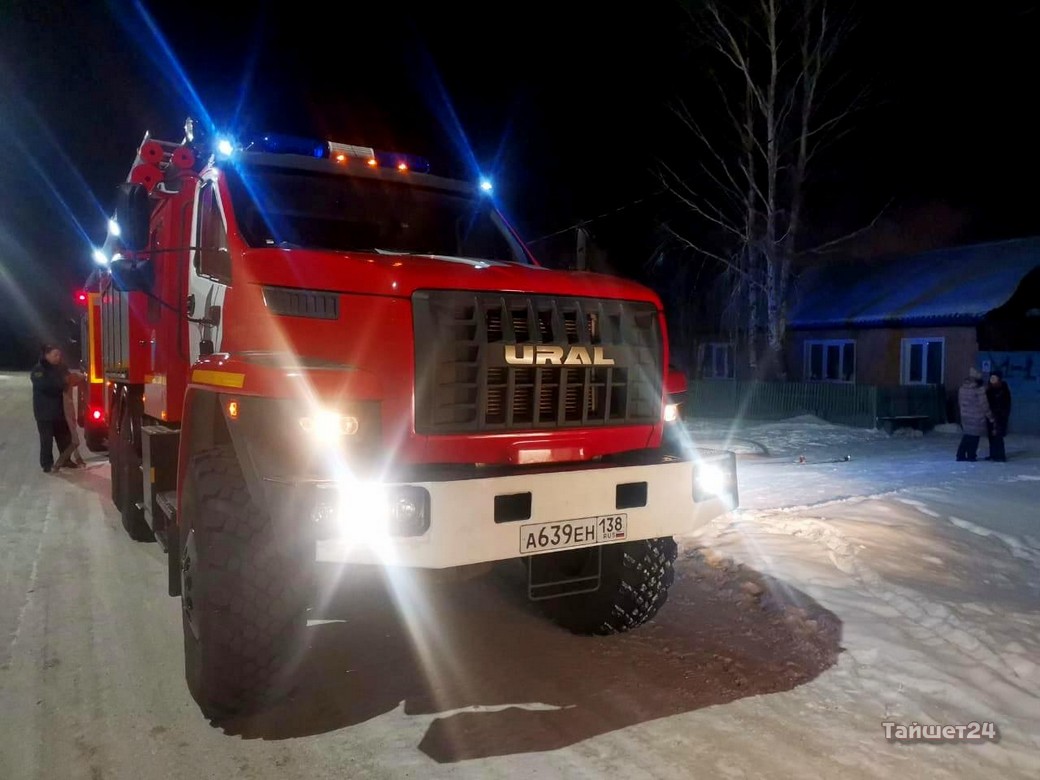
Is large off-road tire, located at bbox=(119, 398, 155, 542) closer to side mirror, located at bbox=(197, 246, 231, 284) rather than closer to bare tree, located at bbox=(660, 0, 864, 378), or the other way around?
side mirror, located at bbox=(197, 246, 231, 284)

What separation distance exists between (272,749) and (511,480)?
1559 mm

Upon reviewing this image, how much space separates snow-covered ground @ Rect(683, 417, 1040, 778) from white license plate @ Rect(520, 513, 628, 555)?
99cm

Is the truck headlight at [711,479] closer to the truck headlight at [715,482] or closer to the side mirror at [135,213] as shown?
the truck headlight at [715,482]

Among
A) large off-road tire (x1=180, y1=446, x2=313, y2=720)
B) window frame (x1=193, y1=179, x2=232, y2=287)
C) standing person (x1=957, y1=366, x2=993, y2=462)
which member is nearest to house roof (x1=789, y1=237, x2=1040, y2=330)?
standing person (x1=957, y1=366, x2=993, y2=462)

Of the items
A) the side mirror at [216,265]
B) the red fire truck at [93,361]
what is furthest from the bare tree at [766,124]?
the side mirror at [216,265]

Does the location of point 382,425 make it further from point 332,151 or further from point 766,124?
point 766,124

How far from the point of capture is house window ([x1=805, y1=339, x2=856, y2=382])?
853 inches

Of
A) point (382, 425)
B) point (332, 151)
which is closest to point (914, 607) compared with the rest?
point (382, 425)

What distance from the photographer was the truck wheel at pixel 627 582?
470cm

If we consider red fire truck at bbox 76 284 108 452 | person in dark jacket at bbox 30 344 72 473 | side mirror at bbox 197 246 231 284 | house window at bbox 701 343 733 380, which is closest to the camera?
side mirror at bbox 197 246 231 284

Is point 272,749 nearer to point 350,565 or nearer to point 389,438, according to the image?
point 350,565

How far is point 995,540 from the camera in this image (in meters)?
7.14

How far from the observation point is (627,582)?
15.4 feet

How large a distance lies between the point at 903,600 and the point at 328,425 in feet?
13.4
